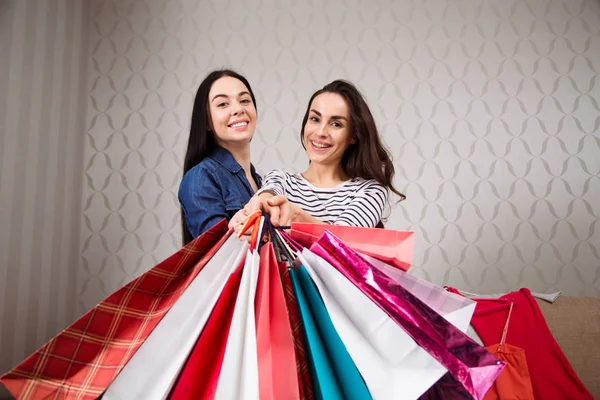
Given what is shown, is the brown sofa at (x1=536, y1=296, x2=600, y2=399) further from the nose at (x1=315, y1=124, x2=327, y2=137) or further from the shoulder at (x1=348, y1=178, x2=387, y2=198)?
the nose at (x1=315, y1=124, x2=327, y2=137)

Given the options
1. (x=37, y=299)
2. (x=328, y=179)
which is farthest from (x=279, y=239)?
(x=37, y=299)

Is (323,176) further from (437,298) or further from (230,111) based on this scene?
(437,298)

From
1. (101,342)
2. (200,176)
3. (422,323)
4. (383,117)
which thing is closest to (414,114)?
(383,117)

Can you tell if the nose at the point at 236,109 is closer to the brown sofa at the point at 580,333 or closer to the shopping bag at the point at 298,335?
the shopping bag at the point at 298,335

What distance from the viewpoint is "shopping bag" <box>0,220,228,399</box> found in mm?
536

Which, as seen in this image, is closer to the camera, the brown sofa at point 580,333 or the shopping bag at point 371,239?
the shopping bag at point 371,239

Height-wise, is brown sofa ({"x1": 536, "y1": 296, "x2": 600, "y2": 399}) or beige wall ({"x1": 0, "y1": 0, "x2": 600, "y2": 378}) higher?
beige wall ({"x1": 0, "y1": 0, "x2": 600, "y2": 378})

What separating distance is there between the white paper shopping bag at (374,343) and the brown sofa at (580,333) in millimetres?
1592

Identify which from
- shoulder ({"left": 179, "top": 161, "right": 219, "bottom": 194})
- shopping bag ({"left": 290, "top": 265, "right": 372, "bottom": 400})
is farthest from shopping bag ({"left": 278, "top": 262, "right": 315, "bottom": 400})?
shoulder ({"left": 179, "top": 161, "right": 219, "bottom": 194})

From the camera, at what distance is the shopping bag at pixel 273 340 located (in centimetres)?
52

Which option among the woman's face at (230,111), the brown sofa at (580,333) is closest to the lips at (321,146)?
the woman's face at (230,111)

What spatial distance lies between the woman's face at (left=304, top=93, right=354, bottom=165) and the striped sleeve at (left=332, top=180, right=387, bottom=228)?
0.10 metres

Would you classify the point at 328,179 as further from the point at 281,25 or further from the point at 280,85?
the point at 281,25

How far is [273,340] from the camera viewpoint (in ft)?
1.80
